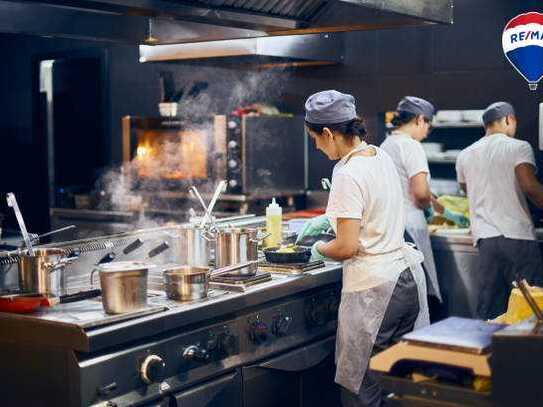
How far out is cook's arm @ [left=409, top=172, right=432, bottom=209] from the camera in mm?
5328

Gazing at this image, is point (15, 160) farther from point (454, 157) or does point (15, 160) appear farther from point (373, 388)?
point (373, 388)

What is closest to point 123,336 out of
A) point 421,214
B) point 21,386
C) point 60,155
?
point 21,386

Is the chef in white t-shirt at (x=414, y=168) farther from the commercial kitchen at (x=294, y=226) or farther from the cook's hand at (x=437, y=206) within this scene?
the cook's hand at (x=437, y=206)

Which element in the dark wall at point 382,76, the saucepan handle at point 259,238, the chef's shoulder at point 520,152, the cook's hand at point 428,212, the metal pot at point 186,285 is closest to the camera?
the metal pot at point 186,285

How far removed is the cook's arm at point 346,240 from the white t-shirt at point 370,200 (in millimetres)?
28

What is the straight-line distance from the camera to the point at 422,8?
13.6 feet

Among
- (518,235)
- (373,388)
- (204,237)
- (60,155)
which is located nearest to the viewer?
(373,388)

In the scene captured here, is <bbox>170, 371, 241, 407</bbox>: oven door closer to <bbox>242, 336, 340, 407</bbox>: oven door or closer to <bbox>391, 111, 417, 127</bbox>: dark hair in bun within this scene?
<bbox>242, 336, 340, 407</bbox>: oven door

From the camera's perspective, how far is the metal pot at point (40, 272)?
331cm

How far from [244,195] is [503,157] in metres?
2.26

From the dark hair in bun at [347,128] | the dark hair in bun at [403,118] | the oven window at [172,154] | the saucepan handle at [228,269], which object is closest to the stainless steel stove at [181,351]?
the saucepan handle at [228,269]

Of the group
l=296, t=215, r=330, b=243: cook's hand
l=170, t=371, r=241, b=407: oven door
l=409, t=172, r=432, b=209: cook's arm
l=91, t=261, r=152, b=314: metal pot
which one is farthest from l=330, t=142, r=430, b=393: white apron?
l=409, t=172, r=432, b=209: cook's arm

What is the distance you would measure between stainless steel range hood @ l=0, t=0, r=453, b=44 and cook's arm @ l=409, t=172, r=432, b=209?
1190 millimetres

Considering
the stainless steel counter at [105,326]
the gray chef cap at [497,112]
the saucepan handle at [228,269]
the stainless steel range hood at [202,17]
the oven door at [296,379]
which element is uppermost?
the stainless steel range hood at [202,17]
